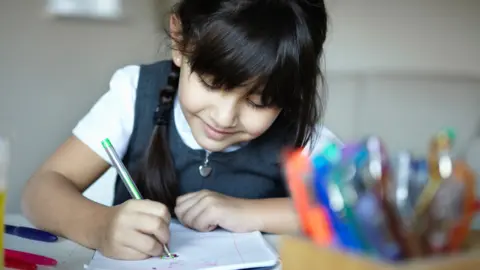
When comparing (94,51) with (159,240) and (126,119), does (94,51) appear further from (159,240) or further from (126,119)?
(159,240)

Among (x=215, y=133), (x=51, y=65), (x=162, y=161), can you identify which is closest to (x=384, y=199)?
(x=215, y=133)

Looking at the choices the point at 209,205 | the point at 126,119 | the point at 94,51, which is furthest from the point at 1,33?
the point at 209,205

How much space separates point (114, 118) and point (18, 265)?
0.37 meters

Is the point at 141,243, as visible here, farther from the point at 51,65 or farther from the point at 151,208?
the point at 51,65

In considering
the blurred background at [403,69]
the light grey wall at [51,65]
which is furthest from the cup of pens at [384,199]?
the blurred background at [403,69]

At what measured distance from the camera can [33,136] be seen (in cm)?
129

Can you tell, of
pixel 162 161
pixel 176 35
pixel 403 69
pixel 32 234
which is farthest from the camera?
pixel 403 69

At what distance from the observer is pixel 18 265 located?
53 cm

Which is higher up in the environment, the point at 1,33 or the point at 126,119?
the point at 1,33

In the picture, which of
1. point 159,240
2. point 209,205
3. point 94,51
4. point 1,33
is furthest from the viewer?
point 94,51

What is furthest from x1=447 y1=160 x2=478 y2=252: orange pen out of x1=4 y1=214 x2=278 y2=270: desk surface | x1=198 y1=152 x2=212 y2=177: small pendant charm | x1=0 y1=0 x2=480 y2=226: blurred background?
x1=0 y1=0 x2=480 y2=226: blurred background

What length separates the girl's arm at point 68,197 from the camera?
2.14 ft

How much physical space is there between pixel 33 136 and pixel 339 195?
1072 millimetres

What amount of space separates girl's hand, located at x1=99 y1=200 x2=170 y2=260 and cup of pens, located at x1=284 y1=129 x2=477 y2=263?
10.1 inches
